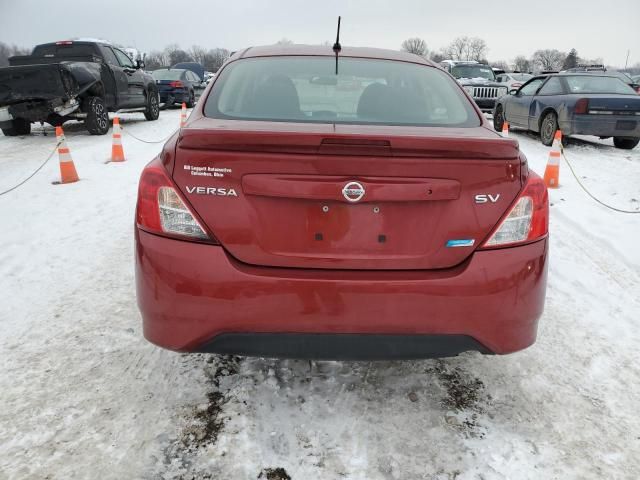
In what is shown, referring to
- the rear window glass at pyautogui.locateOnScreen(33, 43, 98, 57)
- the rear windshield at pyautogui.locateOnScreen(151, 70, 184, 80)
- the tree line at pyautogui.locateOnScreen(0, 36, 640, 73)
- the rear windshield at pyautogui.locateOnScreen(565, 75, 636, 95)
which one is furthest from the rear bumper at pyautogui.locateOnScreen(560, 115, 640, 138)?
the tree line at pyautogui.locateOnScreen(0, 36, 640, 73)

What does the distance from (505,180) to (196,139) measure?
A: 1.27 metres

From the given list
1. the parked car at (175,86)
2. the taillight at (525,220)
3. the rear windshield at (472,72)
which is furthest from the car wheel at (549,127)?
the parked car at (175,86)

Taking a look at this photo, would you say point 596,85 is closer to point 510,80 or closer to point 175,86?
point 510,80

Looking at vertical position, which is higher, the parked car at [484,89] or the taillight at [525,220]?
the parked car at [484,89]

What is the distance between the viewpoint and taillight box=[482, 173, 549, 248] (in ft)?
6.82

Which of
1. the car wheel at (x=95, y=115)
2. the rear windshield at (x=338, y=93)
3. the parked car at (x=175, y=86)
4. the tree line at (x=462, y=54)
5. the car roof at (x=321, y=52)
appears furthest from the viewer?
the tree line at (x=462, y=54)

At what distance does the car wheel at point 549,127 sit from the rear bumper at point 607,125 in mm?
700

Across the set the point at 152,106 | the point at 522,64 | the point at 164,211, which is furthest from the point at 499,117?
the point at 522,64

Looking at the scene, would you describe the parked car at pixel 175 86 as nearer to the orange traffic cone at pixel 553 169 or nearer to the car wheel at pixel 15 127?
the car wheel at pixel 15 127

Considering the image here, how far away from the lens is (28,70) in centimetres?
990

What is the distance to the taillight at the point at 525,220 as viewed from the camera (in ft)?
6.82

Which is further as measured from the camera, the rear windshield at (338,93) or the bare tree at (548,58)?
the bare tree at (548,58)

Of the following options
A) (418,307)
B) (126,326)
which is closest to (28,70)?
(126,326)

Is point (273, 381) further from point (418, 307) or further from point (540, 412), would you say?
point (540, 412)
